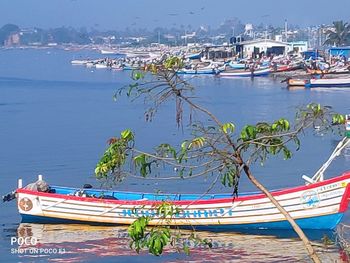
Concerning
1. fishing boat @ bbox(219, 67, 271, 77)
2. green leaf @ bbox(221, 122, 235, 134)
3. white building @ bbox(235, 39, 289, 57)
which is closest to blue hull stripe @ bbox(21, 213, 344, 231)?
green leaf @ bbox(221, 122, 235, 134)

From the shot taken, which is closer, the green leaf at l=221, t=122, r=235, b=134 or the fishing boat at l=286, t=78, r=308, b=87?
the green leaf at l=221, t=122, r=235, b=134

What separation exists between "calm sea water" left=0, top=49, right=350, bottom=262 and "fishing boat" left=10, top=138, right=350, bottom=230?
21 centimetres

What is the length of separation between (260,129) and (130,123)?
27793 mm

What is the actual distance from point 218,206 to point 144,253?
1421mm

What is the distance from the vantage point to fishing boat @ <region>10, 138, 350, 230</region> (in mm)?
12992

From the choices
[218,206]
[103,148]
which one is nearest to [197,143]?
[218,206]

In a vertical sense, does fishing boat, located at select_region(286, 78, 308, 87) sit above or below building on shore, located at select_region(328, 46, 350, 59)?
below

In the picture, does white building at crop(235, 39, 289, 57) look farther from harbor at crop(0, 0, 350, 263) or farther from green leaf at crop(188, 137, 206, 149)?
green leaf at crop(188, 137, 206, 149)

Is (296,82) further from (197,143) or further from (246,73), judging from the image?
(197,143)

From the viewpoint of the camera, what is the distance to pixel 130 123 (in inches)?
1297

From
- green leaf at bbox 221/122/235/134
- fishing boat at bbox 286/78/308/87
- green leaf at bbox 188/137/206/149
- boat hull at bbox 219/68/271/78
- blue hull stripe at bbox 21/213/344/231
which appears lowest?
boat hull at bbox 219/68/271/78

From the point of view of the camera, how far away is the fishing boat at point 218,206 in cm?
1299

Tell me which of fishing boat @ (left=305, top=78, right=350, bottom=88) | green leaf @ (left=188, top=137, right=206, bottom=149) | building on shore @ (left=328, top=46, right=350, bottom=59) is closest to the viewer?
green leaf @ (left=188, top=137, right=206, bottom=149)

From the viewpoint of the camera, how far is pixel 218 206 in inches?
535
